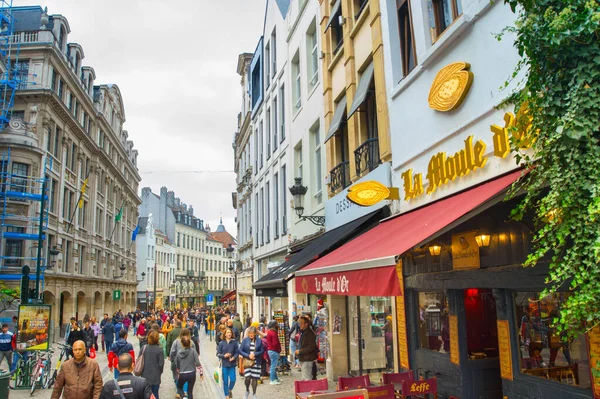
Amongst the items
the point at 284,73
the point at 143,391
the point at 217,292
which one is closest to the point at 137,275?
the point at 217,292

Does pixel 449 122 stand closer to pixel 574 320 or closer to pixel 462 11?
pixel 462 11

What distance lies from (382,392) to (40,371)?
10.3m

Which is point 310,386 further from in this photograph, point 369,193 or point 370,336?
point 370,336

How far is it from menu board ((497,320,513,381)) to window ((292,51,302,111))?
13513mm

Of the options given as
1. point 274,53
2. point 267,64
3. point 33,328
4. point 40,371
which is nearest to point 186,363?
point 40,371

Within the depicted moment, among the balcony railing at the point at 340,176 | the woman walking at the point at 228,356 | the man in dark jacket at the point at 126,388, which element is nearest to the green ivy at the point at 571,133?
the man in dark jacket at the point at 126,388

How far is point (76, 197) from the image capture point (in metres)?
38.0

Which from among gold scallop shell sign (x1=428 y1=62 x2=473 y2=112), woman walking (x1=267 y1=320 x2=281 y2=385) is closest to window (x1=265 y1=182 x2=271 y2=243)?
woman walking (x1=267 y1=320 x2=281 y2=385)

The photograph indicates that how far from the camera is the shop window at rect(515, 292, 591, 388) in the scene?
5.47 m

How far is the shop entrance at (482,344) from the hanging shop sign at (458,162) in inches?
73.9

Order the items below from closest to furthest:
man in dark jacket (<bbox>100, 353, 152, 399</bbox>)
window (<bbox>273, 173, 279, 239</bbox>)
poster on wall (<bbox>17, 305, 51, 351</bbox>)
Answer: man in dark jacket (<bbox>100, 353, 152, 399</bbox>), poster on wall (<bbox>17, 305, 51, 351</bbox>), window (<bbox>273, 173, 279, 239</bbox>)

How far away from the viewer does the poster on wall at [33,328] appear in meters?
13.9

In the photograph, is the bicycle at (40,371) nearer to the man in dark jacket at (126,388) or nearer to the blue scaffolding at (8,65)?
the man in dark jacket at (126,388)

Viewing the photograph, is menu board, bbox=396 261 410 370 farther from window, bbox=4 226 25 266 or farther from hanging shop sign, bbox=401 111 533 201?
window, bbox=4 226 25 266
